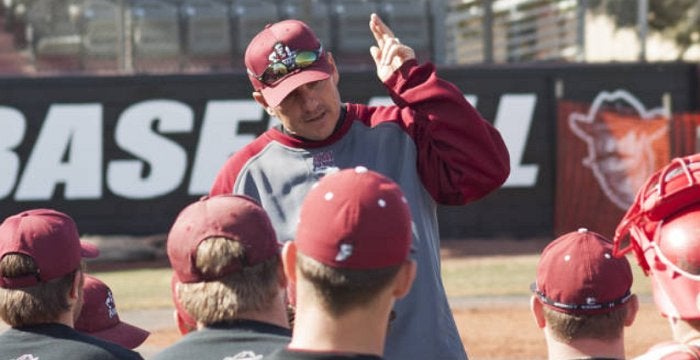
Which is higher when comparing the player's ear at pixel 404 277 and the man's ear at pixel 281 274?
the player's ear at pixel 404 277

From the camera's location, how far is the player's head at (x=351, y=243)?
106 inches

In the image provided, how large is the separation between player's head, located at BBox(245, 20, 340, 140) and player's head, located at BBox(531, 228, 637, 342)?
101 cm

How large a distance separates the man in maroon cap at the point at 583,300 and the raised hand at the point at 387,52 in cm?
101

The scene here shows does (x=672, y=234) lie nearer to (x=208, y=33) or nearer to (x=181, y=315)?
(x=181, y=315)

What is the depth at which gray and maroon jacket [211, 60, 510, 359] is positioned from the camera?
4.33 m

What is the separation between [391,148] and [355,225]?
178 cm

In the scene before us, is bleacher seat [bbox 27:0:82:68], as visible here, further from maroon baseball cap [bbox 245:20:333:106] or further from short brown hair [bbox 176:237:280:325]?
short brown hair [bbox 176:237:280:325]

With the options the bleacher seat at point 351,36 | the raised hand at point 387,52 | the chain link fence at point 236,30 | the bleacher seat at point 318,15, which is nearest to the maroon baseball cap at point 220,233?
the raised hand at point 387,52

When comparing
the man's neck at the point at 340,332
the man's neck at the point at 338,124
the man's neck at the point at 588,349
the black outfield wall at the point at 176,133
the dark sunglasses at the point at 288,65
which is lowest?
the black outfield wall at the point at 176,133

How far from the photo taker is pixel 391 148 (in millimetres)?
4465

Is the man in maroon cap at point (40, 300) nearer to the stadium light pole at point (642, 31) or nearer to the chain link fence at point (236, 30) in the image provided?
the chain link fence at point (236, 30)

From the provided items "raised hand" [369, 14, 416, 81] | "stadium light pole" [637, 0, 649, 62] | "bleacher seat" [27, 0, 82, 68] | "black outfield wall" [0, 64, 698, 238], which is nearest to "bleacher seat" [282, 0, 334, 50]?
"black outfield wall" [0, 64, 698, 238]

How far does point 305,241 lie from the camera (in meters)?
2.73

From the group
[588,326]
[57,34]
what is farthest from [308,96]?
[57,34]
